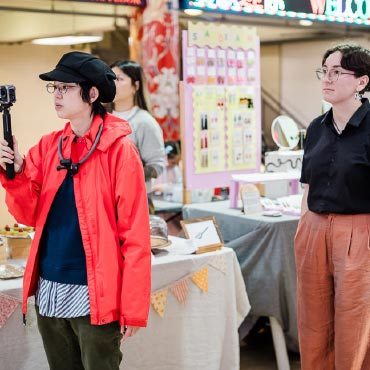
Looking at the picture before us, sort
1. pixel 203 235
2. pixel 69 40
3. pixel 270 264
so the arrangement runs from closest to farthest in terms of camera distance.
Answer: pixel 203 235 < pixel 270 264 < pixel 69 40

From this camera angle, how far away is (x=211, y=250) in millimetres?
3283

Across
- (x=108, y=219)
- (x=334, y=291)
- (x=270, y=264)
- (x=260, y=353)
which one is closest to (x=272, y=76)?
(x=260, y=353)

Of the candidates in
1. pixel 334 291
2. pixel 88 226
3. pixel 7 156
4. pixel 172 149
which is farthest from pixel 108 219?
pixel 172 149

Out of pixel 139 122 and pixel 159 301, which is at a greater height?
pixel 139 122

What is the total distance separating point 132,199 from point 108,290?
0.29 meters

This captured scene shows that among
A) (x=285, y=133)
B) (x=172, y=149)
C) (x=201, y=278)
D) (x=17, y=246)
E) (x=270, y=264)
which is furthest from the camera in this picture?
(x=172, y=149)

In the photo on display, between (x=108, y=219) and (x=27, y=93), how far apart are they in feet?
5.84

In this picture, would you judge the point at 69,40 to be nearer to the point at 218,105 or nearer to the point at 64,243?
the point at 218,105

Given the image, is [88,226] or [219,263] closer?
[88,226]

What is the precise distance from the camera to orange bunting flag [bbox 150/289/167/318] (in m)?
3.03

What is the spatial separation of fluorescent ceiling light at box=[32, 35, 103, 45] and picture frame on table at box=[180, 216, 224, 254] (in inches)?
56.8

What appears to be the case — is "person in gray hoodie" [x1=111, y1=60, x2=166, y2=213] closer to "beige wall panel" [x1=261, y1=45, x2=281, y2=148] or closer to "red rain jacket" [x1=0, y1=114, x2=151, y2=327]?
"red rain jacket" [x1=0, y1=114, x2=151, y2=327]

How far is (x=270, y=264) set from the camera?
3.80 metres

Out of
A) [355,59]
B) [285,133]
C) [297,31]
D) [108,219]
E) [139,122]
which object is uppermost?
[297,31]
